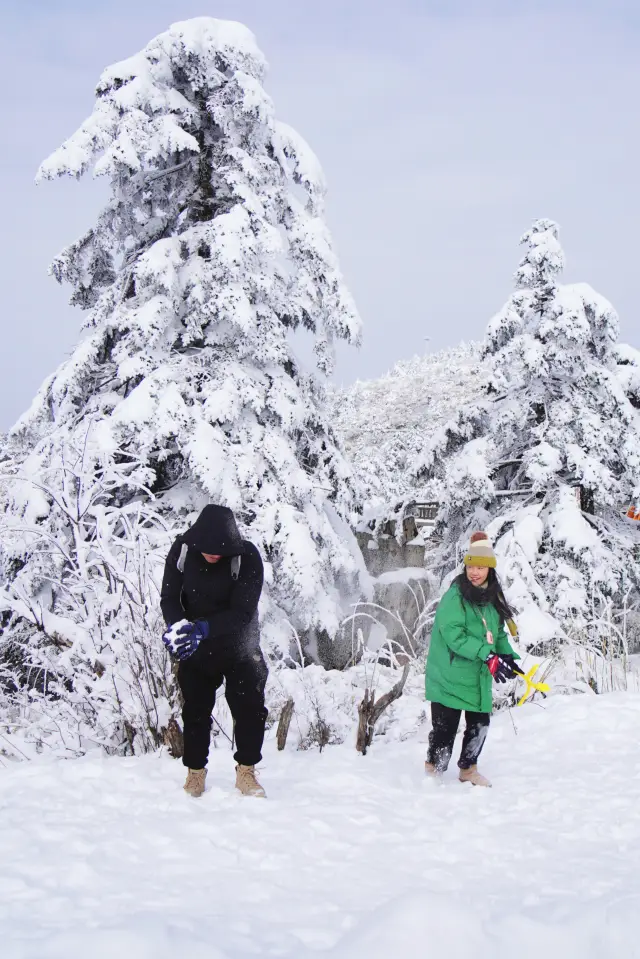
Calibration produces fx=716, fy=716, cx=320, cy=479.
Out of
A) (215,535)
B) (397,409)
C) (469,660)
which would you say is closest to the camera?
(215,535)

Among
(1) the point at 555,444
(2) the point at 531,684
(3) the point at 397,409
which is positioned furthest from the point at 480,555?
(3) the point at 397,409

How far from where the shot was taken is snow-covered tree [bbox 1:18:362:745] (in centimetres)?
934

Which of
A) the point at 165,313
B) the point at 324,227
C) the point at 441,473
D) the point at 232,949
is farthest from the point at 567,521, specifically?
the point at 232,949

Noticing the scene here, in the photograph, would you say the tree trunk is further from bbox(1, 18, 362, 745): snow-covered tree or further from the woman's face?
bbox(1, 18, 362, 745): snow-covered tree

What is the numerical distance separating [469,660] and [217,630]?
63.5 inches

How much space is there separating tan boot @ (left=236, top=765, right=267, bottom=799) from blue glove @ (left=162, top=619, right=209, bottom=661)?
0.71m

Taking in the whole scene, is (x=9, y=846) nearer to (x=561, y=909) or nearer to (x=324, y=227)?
(x=561, y=909)

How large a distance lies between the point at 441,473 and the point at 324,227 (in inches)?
219

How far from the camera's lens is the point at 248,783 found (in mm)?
3779

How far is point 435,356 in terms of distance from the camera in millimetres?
118750

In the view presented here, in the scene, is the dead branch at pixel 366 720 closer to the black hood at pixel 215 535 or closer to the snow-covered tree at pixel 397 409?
the black hood at pixel 215 535

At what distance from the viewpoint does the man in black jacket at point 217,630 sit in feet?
12.3

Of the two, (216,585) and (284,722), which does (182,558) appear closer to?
(216,585)

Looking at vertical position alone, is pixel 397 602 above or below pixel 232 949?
above
